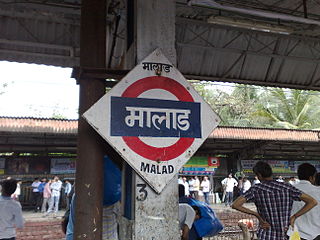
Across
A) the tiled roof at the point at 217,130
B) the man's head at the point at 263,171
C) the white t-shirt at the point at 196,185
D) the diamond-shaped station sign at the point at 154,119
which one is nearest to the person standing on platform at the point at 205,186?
the white t-shirt at the point at 196,185

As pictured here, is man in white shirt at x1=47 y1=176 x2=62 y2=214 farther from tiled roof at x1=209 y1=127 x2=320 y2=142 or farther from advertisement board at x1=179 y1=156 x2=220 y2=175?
tiled roof at x1=209 y1=127 x2=320 y2=142

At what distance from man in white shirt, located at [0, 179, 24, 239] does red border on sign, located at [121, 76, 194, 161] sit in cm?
340

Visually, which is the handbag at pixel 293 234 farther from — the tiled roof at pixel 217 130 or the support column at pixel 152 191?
the tiled roof at pixel 217 130

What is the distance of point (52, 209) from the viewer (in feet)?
49.6

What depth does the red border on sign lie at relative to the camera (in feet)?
5.95

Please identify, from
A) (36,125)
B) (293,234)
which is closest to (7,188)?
(293,234)

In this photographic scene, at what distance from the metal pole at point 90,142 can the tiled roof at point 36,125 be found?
9822 millimetres

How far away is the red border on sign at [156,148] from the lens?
71.4 inches

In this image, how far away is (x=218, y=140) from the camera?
50.5ft

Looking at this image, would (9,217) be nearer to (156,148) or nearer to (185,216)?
(185,216)

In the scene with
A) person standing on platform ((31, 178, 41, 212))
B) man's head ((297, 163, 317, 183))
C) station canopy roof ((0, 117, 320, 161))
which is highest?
station canopy roof ((0, 117, 320, 161))

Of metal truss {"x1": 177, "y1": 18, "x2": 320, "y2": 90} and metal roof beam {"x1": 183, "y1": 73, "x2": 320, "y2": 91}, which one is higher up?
metal truss {"x1": 177, "y1": 18, "x2": 320, "y2": 90}

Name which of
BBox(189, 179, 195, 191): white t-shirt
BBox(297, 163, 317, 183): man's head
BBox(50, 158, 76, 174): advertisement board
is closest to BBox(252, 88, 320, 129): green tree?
BBox(189, 179, 195, 191): white t-shirt

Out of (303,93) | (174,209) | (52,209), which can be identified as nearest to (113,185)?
(174,209)
